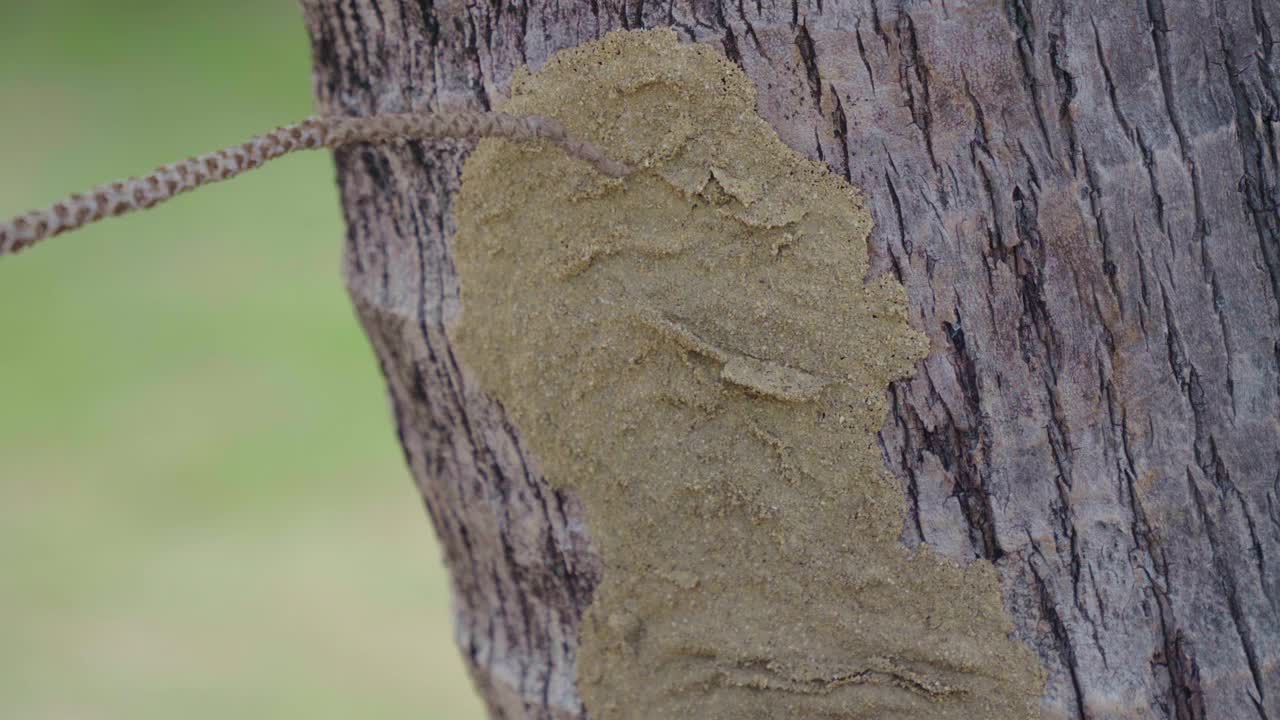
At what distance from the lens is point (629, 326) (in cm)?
99

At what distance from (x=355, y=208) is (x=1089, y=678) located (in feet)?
2.66

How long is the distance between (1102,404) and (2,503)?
4.27m

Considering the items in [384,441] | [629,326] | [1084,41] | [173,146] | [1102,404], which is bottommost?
[384,441]

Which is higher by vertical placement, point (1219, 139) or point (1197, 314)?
point (1219, 139)

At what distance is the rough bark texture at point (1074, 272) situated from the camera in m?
0.93

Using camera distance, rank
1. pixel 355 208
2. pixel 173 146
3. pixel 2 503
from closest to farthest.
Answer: pixel 355 208 → pixel 2 503 → pixel 173 146

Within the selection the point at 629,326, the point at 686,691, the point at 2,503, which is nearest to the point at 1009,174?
the point at 629,326

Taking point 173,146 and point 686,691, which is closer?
point 686,691

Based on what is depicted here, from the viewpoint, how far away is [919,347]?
97cm

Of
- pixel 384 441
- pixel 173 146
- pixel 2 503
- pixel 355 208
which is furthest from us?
pixel 173 146

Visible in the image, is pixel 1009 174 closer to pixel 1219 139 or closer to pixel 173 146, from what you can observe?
pixel 1219 139

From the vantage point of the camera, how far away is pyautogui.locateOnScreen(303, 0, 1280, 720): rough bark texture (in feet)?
3.06

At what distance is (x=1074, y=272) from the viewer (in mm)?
947

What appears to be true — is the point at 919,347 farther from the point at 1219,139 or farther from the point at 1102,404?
the point at 1219,139
